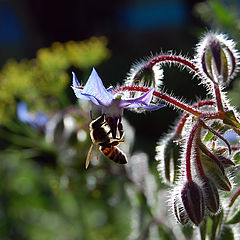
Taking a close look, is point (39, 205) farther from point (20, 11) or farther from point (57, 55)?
point (20, 11)

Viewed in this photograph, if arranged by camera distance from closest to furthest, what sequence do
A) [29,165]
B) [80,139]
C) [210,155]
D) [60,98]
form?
[210,155] → [80,139] → [60,98] → [29,165]

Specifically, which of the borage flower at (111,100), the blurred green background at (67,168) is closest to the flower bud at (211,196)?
the borage flower at (111,100)

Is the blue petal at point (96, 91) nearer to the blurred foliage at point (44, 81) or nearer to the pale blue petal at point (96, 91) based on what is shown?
the pale blue petal at point (96, 91)

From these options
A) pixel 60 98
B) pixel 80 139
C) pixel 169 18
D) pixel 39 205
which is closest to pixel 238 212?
pixel 80 139

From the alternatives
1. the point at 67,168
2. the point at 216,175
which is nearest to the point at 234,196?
the point at 216,175

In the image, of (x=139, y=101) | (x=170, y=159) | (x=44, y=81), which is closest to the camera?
(x=139, y=101)

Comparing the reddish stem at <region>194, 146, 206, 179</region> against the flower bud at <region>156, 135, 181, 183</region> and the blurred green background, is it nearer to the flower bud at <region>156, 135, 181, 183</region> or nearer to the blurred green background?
the flower bud at <region>156, 135, 181, 183</region>

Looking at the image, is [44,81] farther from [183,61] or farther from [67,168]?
[183,61]

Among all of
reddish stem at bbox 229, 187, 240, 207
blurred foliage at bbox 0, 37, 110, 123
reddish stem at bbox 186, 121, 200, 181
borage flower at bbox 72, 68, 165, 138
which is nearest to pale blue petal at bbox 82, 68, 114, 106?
borage flower at bbox 72, 68, 165, 138
